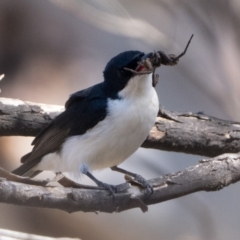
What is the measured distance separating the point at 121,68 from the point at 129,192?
55cm

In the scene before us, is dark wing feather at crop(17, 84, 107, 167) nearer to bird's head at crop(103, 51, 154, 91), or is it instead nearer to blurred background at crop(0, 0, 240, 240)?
bird's head at crop(103, 51, 154, 91)

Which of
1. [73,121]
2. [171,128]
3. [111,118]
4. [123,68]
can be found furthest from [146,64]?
[171,128]

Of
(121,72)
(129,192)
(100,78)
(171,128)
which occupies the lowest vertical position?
(100,78)

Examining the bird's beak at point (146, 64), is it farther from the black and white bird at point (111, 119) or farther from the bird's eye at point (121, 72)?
the bird's eye at point (121, 72)

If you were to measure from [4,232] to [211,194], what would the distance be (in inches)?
116

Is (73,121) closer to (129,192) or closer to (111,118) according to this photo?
(111,118)

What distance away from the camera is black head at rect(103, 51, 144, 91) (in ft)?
7.89

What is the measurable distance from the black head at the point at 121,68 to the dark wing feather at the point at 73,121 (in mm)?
86

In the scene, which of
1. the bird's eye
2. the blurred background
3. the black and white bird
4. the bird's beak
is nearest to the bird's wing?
the black and white bird

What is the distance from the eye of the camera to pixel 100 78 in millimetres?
4676

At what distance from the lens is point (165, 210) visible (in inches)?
175

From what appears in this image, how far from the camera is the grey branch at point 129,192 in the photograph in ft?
6.45

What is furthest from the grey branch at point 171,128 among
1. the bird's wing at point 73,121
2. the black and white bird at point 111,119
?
the black and white bird at point 111,119

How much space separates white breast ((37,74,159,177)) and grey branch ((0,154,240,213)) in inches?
9.5
